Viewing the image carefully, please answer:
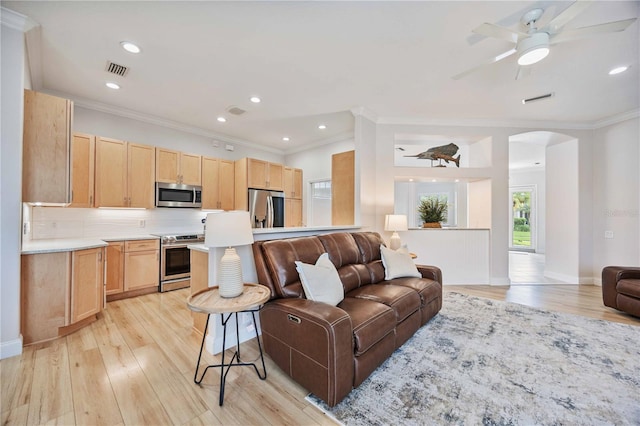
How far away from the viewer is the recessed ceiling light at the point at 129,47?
8.15 feet

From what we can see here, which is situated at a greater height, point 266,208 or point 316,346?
point 266,208

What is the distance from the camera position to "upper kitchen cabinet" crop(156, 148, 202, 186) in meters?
4.32

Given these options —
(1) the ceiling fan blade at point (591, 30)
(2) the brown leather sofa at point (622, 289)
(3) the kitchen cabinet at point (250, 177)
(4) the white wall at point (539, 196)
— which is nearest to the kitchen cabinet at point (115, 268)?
(3) the kitchen cabinet at point (250, 177)

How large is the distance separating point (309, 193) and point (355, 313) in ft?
14.5

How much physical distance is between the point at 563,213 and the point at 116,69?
7.55m

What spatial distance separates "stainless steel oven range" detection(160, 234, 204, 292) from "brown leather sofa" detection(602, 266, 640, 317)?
238 inches

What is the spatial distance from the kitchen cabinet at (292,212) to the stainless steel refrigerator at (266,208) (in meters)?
0.14

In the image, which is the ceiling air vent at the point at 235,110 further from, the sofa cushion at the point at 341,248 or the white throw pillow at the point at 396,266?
the white throw pillow at the point at 396,266

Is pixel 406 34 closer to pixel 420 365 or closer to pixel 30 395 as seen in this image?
pixel 420 365

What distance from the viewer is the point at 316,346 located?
5.37 ft

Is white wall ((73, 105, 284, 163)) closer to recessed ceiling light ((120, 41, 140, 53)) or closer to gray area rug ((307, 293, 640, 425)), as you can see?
recessed ceiling light ((120, 41, 140, 53))

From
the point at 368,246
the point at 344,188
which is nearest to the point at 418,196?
the point at 344,188

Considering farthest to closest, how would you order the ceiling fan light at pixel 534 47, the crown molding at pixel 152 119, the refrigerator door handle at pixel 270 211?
the refrigerator door handle at pixel 270 211
the crown molding at pixel 152 119
the ceiling fan light at pixel 534 47

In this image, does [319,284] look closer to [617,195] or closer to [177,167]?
[177,167]
